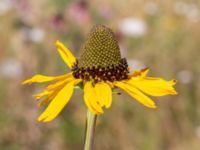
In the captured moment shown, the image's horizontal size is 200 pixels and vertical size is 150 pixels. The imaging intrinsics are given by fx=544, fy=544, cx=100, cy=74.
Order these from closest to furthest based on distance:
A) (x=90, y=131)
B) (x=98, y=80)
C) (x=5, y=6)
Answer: (x=90, y=131) → (x=98, y=80) → (x=5, y=6)

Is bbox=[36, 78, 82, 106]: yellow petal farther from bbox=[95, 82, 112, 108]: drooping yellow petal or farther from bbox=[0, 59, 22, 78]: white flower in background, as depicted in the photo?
bbox=[0, 59, 22, 78]: white flower in background

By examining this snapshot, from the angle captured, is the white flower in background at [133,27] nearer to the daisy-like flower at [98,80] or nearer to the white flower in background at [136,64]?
the white flower in background at [136,64]

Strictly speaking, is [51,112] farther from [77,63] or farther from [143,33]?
[143,33]

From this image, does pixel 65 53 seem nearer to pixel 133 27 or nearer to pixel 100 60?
pixel 100 60

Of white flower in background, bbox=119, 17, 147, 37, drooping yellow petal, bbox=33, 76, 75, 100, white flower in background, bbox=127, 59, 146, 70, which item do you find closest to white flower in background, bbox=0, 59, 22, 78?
white flower in background, bbox=127, 59, 146, 70

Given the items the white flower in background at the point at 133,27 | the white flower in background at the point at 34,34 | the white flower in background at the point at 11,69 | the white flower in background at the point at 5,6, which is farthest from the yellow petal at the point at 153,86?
the white flower in background at the point at 5,6

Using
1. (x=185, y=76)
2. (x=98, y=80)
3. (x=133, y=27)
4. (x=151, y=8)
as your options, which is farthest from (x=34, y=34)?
(x=98, y=80)
